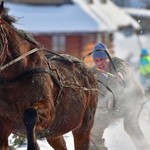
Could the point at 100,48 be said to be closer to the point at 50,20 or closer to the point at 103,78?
the point at 103,78

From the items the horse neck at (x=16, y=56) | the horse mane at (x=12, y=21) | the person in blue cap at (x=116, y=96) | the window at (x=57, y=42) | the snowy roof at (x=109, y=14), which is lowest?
the window at (x=57, y=42)

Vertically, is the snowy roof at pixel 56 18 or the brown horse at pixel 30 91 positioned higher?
the brown horse at pixel 30 91

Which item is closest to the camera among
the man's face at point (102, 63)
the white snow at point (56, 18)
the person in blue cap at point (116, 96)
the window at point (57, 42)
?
the person in blue cap at point (116, 96)

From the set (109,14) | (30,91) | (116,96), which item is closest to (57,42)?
(109,14)

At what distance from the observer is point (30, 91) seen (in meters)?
6.24

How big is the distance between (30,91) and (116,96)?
10.5 ft

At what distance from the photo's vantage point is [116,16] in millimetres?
48438

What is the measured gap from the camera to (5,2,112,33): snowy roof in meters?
35.9

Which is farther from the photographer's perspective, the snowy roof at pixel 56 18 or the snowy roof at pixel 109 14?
the snowy roof at pixel 109 14

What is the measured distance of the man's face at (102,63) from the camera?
9180 millimetres

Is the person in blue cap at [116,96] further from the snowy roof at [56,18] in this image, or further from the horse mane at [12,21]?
the snowy roof at [56,18]

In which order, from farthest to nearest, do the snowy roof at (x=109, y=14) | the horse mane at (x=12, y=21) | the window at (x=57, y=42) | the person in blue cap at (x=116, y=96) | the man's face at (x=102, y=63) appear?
1. the snowy roof at (x=109, y=14)
2. the window at (x=57, y=42)
3. the man's face at (x=102, y=63)
4. the person in blue cap at (x=116, y=96)
5. the horse mane at (x=12, y=21)

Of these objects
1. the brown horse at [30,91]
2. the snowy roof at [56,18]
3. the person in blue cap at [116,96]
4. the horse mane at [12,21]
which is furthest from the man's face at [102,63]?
the snowy roof at [56,18]

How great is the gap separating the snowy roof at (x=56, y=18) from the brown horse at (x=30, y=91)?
1108 inches
